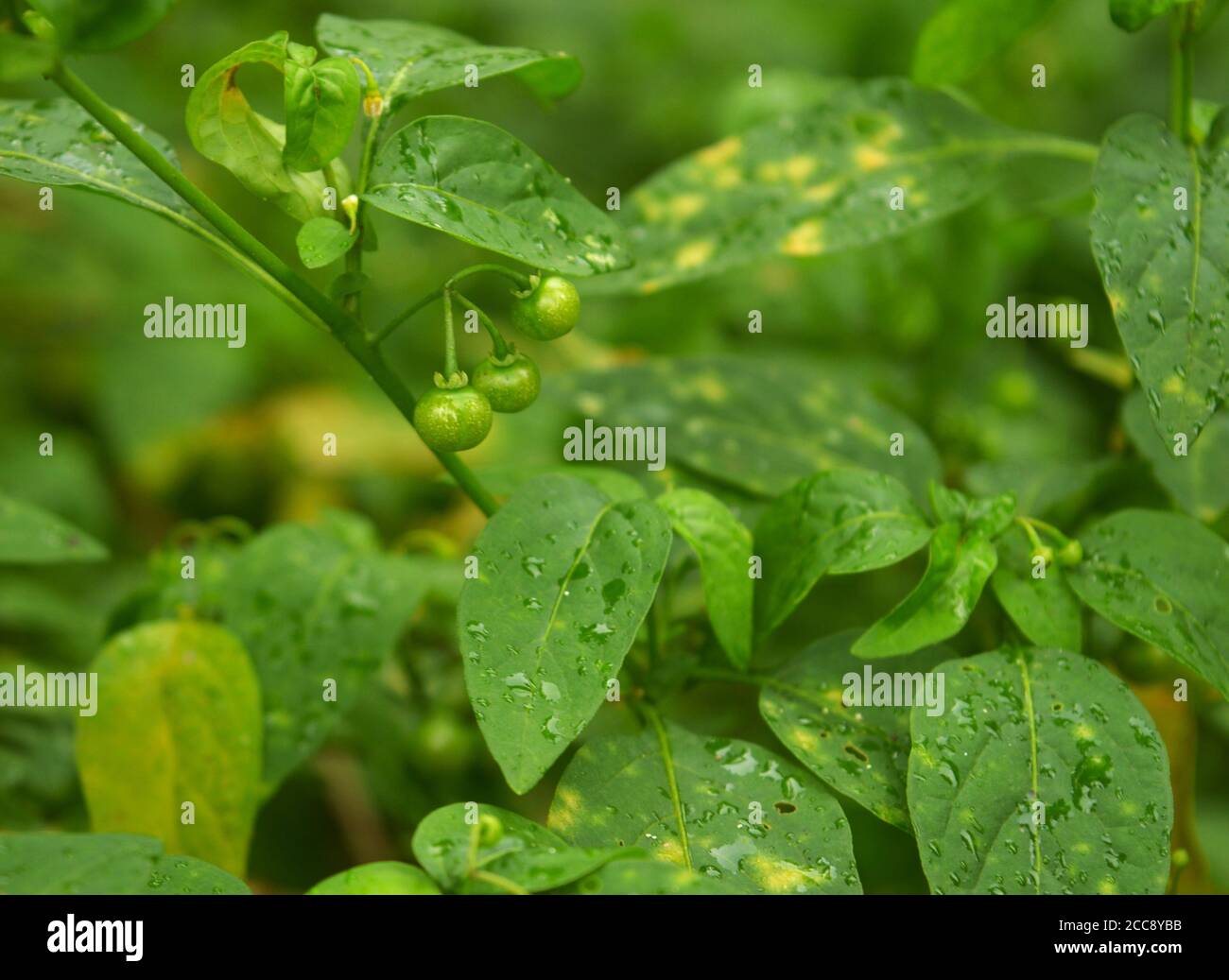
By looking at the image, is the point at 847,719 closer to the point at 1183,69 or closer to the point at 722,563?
the point at 722,563

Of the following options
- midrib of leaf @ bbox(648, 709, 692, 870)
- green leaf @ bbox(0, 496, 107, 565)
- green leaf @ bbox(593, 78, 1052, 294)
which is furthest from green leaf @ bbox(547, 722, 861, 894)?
green leaf @ bbox(0, 496, 107, 565)

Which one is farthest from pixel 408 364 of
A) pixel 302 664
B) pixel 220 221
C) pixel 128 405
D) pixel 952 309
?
pixel 220 221

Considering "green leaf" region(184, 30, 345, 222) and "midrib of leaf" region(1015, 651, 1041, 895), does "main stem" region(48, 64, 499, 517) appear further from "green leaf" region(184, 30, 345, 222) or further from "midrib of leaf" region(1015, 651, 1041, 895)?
"midrib of leaf" region(1015, 651, 1041, 895)

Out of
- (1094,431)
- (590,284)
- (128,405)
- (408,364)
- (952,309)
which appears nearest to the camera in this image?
(590,284)

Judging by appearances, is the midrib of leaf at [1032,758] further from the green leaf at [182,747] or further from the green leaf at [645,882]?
the green leaf at [182,747]

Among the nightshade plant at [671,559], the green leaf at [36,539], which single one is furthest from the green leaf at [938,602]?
the green leaf at [36,539]
